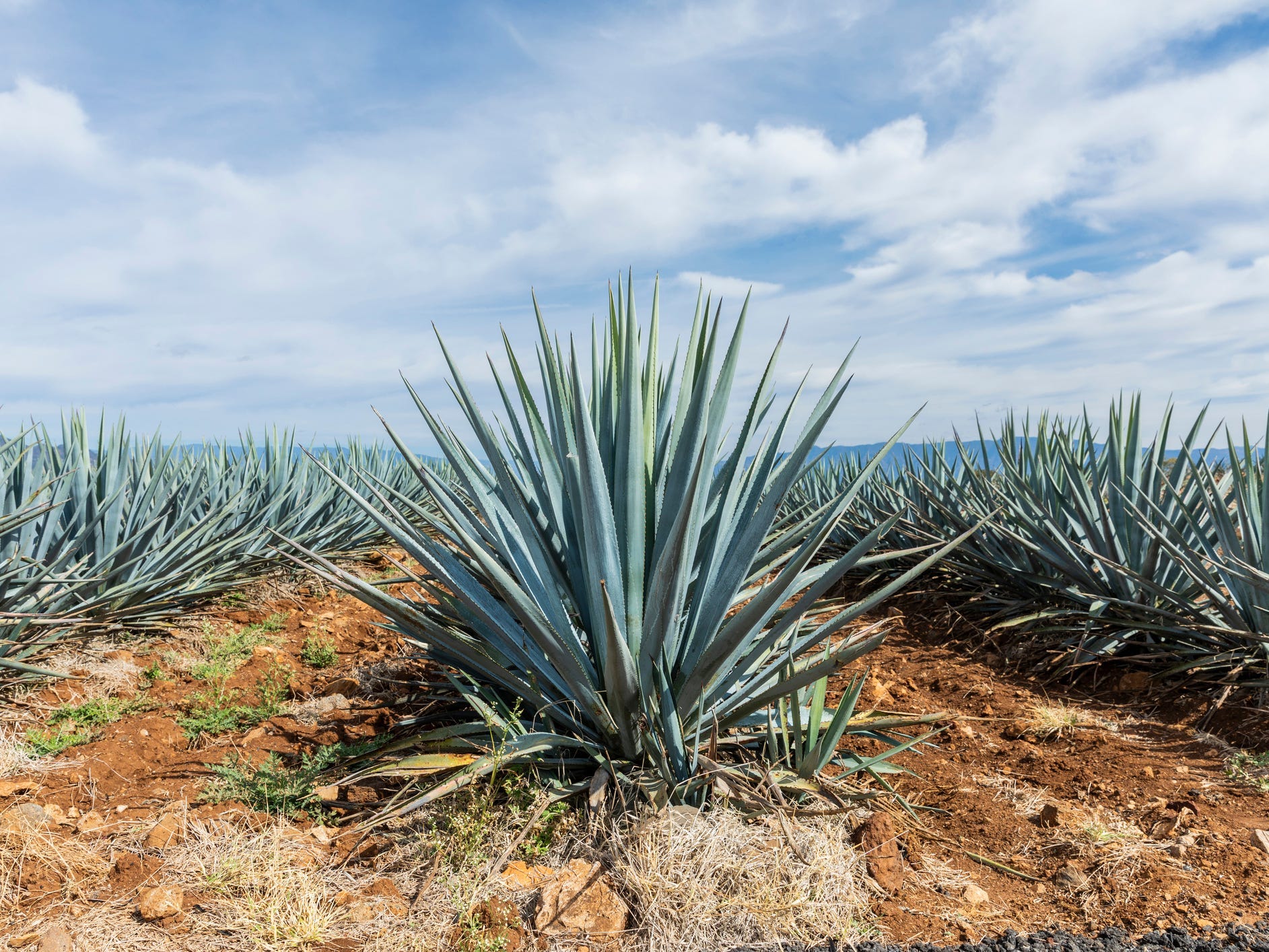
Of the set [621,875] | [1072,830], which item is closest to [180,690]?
[621,875]

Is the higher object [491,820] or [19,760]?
[491,820]

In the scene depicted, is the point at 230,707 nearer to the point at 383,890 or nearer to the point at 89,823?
the point at 89,823

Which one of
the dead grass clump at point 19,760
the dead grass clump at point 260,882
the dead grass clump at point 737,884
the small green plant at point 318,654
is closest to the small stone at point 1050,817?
the dead grass clump at point 737,884

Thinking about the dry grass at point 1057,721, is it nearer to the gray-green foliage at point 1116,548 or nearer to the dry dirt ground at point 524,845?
the dry dirt ground at point 524,845

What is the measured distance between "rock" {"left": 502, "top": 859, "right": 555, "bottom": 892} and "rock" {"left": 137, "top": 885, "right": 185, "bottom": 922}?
0.84 m

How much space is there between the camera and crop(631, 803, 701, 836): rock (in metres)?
2.06

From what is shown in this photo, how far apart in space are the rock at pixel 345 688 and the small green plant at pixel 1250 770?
3600 mm

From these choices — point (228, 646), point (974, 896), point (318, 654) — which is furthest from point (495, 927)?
point (228, 646)

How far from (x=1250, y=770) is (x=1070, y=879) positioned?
1.42 metres

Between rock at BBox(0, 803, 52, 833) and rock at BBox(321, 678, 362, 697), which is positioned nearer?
rock at BBox(0, 803, 52, 833)

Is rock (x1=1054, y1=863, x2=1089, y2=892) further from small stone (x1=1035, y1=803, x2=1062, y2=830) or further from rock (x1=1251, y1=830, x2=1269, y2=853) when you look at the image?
rock (x1=1251, y1=830, x2=1269, y2=853)

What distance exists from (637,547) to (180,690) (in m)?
3.02

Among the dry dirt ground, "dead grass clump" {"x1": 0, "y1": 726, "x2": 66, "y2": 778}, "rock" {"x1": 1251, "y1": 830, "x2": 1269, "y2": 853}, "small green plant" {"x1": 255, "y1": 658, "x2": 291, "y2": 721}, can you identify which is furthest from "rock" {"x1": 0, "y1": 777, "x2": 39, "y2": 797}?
"rock" {"x1": 1251, "y1": 830, "x2": 1269, "y2": 853}

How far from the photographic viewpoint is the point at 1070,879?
2240 mm
